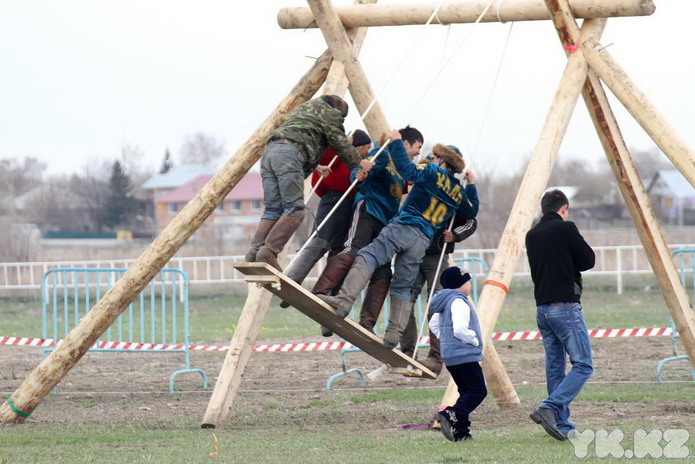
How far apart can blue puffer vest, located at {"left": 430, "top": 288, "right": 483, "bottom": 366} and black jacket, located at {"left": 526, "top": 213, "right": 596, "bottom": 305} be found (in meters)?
0.55

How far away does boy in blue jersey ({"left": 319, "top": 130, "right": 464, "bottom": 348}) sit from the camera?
7.67 m

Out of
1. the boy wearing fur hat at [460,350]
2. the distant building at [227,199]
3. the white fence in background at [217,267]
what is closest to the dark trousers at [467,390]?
the boy wearing fur hat at [460,350]

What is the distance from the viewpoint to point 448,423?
22.8 ft

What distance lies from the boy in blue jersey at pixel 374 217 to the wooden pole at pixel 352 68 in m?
0.98

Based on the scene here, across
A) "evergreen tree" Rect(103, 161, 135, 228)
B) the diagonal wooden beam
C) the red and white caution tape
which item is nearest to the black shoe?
the diagonal wooden beam

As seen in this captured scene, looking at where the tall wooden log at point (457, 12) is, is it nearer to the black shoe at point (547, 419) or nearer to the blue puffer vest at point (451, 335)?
the blue puffer vest at point (451, 335)

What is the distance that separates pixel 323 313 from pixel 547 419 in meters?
1.84

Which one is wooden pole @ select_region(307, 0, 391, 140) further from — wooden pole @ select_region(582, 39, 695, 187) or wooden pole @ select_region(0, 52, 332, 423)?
wooden pole @ select_region(582, 39, 695, 187)

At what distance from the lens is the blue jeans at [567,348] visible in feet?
22.4

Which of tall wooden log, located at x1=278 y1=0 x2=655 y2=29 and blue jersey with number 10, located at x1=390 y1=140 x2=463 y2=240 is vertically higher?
tall wooden log, located at x1=278 y1=0 x2=655 y2=29

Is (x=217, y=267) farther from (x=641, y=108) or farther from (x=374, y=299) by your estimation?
(x=641, y=108)

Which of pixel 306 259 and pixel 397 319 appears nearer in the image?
pixel 397 319

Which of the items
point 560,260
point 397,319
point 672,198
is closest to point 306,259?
point 397,319

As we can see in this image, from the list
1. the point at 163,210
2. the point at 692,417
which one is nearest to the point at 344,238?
the point at 692,417
